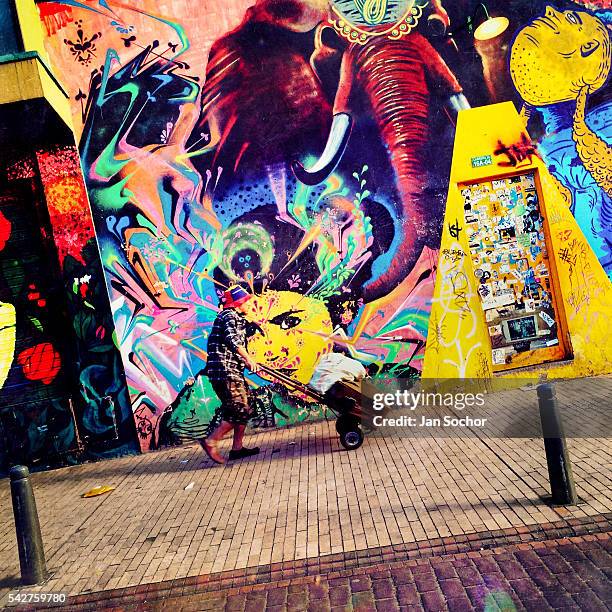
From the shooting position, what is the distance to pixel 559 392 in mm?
8578

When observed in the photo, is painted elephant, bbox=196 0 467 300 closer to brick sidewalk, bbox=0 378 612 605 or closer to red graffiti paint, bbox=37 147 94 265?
red graffiti paint, bbox=37 147 94 265

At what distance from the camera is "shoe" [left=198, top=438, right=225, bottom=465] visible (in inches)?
314

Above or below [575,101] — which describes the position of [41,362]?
below

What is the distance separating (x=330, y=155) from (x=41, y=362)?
5132 mm

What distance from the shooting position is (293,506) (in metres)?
6.00

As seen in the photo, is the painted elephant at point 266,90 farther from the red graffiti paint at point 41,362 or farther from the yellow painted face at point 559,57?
the red graffiti paint at point 41,362

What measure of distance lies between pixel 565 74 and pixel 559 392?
4.67 metres

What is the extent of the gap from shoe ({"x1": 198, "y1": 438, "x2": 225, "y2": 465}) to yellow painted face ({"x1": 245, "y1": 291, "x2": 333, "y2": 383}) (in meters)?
1.48

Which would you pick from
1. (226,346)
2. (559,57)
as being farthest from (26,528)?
(559,57)

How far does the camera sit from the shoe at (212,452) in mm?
7985

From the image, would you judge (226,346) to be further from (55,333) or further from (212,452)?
(55,333)

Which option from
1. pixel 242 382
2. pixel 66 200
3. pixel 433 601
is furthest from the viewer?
pixel 242 382

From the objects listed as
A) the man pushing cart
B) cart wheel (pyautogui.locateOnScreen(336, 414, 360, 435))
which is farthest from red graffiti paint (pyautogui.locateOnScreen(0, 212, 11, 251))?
cart wheel (pyautogui.locateOnScreen(336, 414, 360, 435))

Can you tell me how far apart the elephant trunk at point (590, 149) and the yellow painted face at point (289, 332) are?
14.7 feet
